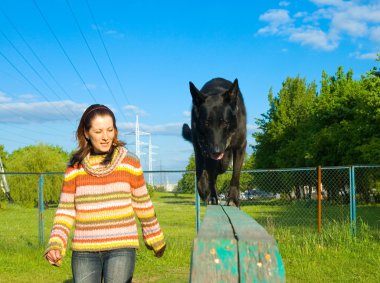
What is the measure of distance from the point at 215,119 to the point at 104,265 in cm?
123

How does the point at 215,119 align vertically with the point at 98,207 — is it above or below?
above

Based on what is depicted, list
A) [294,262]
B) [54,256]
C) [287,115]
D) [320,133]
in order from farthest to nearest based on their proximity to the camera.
Result: 1. [287,115]
2. [320,133]
3. [294,262]
4. [54,256]

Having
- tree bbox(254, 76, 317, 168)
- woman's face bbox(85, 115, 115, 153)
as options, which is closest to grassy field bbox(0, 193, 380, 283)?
woman's face bbox(85, 115, 115, 153)

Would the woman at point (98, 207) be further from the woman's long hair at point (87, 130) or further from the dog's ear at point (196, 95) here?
the dog's ear at point (196, 95)

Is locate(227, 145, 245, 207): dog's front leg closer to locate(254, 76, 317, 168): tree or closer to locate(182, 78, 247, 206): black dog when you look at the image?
locate(182, 78, 247, 206): black dog

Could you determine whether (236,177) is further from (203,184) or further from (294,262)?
(294,262)

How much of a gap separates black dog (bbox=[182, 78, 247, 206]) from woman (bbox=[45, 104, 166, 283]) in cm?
56

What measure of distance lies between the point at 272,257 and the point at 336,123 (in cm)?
3418

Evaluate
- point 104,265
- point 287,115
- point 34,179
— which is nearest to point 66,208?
point 104,265

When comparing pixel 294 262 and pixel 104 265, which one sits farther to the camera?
pixel 294 262

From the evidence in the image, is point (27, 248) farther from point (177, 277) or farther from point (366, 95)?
point (366, 95)

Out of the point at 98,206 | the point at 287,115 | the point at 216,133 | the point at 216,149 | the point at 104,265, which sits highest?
the point at 287,115

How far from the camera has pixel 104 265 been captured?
2.89m

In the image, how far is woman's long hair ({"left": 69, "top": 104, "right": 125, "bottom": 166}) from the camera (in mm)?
2918
